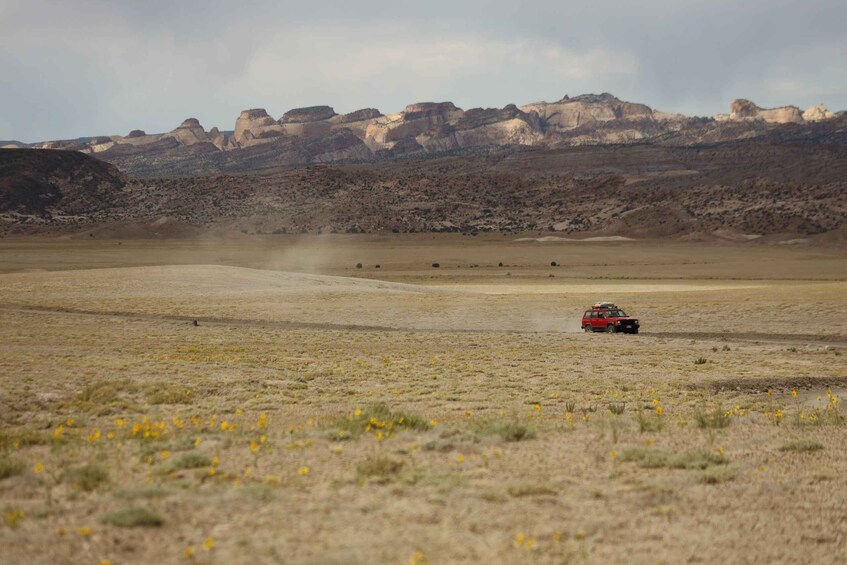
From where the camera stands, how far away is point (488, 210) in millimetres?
160750

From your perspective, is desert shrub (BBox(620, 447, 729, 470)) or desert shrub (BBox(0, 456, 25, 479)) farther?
desert shrub (BBox(620, 447, 729, 470))

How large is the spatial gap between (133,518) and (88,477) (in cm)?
157

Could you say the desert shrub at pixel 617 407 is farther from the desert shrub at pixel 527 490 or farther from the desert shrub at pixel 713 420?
the desert shrub at pixel 527 490

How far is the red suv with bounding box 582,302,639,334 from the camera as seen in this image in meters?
33.8

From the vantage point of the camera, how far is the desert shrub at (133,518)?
7.39 metres

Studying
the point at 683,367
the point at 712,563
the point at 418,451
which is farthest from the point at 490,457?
the point at 683,367

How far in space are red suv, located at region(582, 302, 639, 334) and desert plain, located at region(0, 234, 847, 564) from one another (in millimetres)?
1113

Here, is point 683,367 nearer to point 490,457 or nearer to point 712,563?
point 490,457

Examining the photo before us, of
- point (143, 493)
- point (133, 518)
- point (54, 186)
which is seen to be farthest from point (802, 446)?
point (54, 186)

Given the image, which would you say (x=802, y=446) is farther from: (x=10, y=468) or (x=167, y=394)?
(x=167, y=394)

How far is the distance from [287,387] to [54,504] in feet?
31.0

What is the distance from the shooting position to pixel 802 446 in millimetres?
11375

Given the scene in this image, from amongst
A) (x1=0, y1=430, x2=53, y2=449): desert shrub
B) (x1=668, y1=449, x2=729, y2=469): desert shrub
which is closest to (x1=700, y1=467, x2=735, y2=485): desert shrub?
(x1=668, y1=449, x2=729, y2=469): desert shrub

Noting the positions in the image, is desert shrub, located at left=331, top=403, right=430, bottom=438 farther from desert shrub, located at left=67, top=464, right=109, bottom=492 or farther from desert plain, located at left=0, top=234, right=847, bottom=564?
desert shrub, located at left=67, top=464, right=109, bottom=492
